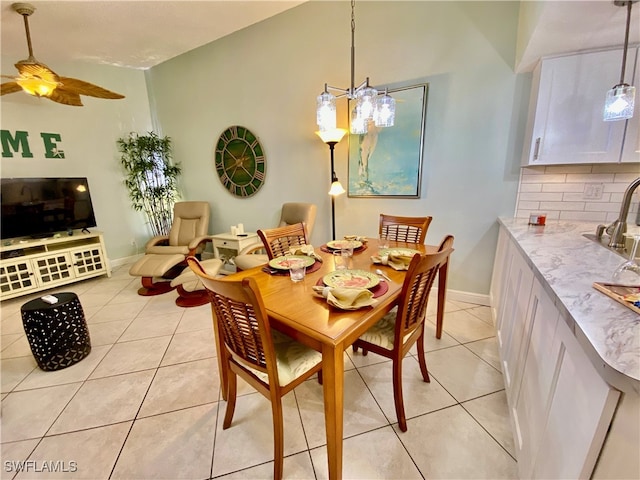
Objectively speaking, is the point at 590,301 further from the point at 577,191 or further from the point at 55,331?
the point at 55,331

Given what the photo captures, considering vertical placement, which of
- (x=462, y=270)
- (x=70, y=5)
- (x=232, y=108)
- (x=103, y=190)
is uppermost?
→ (x=70, y=5)

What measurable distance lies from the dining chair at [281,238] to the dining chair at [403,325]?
90 centimetres

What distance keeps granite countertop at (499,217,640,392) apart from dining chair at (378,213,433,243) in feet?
1.96

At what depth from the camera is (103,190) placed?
12.5 ft

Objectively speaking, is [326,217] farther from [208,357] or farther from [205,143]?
[205,143]

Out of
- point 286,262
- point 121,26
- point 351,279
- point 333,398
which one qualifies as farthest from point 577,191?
point 121,26

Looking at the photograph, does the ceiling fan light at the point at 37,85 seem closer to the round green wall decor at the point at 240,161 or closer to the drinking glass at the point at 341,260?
the round green wall decor at the point at 240,161

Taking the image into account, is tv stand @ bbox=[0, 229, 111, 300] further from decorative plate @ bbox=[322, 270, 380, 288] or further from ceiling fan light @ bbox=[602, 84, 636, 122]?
ceiling fan light @ bbox=[602, 84, 636, 122]

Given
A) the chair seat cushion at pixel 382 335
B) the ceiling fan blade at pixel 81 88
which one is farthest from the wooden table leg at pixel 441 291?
the ceiling fan blade at pixel 81 88

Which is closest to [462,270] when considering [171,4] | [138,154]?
[171,4]

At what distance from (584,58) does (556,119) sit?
14.3 inches

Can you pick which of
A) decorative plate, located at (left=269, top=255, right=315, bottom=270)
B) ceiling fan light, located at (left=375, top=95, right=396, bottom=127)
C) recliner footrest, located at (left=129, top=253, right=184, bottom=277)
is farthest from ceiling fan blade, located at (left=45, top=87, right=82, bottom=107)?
ceiling fan light, located at (left=375, top=95, right=396, bottom=127)

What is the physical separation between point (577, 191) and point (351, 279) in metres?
2.07

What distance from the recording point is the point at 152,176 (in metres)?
→ 4.10
